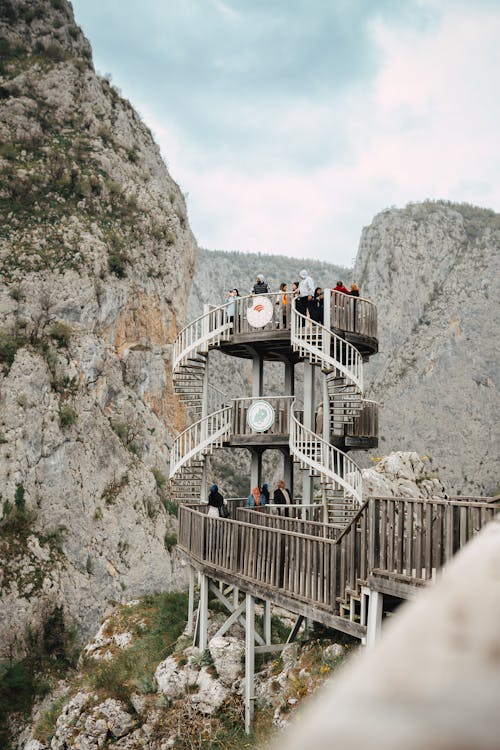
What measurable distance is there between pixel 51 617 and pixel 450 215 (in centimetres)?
5836

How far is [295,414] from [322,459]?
3.01m

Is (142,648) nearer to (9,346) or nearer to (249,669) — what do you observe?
(249,669)

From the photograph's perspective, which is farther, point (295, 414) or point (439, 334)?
point (439, 334)

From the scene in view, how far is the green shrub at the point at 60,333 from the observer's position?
4219cm

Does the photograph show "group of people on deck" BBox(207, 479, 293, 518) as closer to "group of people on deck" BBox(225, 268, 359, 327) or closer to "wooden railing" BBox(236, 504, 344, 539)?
"wooden railing" BBox(236, 504, 344, 539)

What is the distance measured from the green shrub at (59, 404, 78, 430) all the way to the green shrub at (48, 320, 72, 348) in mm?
4332

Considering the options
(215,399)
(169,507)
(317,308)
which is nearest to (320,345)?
(317,308)

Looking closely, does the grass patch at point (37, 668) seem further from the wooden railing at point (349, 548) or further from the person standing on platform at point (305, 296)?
the person standing on platform at point (305, 296)

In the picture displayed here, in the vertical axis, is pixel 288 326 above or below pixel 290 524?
above

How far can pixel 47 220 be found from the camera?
4697 cm

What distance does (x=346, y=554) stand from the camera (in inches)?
424

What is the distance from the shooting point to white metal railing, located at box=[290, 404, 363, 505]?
1908 centimetres

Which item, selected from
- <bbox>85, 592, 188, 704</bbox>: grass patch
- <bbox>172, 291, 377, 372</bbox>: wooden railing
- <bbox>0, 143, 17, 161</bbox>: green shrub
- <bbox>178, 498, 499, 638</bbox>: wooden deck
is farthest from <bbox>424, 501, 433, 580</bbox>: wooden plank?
<bbox>0, 143, 17, 161</bbox>: green shrub

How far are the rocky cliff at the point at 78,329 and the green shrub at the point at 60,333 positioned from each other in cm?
9
